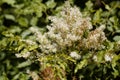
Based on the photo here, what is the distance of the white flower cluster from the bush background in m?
0.25

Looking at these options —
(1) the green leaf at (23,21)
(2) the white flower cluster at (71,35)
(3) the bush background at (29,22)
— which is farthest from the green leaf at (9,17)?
(2) the white flower cluster at (71,35)

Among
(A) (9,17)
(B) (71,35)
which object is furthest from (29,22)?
(B) (71,35)

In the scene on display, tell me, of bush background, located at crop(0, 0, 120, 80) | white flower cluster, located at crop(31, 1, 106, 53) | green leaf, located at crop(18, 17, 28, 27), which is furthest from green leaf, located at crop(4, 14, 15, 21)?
white flower cluster, located at crop(31, 1, 106, 53)

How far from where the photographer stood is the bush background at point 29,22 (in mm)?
3469

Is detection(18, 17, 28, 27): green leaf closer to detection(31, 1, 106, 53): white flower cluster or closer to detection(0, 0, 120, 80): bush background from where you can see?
detection(0, 0, 120, 80): bush background

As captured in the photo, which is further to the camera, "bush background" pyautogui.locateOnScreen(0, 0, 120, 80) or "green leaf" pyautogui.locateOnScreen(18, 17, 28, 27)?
"green leaf" pyautogui.locateOnScreen(18, 17, 28, 27)

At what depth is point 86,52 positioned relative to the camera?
3162 millimetres

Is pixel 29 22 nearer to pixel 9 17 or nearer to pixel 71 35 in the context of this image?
pixel 9 17

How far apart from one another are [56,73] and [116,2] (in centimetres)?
149

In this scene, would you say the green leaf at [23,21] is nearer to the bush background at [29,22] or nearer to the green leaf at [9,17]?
the bush background at [29,22]

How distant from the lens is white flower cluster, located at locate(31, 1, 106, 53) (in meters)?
3.03

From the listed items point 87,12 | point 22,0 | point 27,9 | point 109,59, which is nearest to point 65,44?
point 109,59

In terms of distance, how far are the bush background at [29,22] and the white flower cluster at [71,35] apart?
9.7 inches

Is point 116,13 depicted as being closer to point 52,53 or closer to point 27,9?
point 27,9
